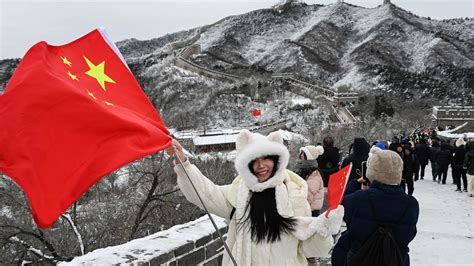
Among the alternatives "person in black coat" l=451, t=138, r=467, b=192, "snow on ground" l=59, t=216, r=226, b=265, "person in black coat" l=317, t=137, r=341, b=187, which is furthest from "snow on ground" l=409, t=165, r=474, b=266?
"snow on ground" l=59, t=216, r=226, b=265

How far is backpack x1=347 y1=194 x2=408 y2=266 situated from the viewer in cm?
310

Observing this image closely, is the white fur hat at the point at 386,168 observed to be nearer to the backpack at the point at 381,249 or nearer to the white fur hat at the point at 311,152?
the backpack at the point at 381,249

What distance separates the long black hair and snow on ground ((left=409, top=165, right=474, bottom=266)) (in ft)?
12.3

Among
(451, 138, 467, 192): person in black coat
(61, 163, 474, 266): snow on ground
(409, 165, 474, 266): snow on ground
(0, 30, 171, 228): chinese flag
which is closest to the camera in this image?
(0, 30, 171, 228): chinese flag

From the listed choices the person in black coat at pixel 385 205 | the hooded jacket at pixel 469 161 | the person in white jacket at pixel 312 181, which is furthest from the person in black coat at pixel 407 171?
the person in black coat at pixel 385 205

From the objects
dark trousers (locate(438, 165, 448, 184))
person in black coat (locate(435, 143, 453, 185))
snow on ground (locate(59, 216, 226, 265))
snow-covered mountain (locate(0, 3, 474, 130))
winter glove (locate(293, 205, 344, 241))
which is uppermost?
snow-covered mountain (locate(0, 3, 474, 130))

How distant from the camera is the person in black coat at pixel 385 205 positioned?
314cm

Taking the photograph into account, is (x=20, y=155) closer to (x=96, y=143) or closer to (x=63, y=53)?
Answer: (x=96, y=143)

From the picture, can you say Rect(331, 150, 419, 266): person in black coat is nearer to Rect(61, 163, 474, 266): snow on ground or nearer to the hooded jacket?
Rect(61, 163, 474, 266): snow on ground

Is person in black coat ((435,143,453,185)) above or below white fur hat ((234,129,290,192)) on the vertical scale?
below

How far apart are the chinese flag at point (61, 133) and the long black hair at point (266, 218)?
0.71m

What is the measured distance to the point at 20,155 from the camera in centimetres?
261

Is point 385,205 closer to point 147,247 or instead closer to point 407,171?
point 147,247

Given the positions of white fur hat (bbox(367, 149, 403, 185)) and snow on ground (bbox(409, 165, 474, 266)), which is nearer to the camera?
white fur hat (bbox(367, 149, 403, 185))
